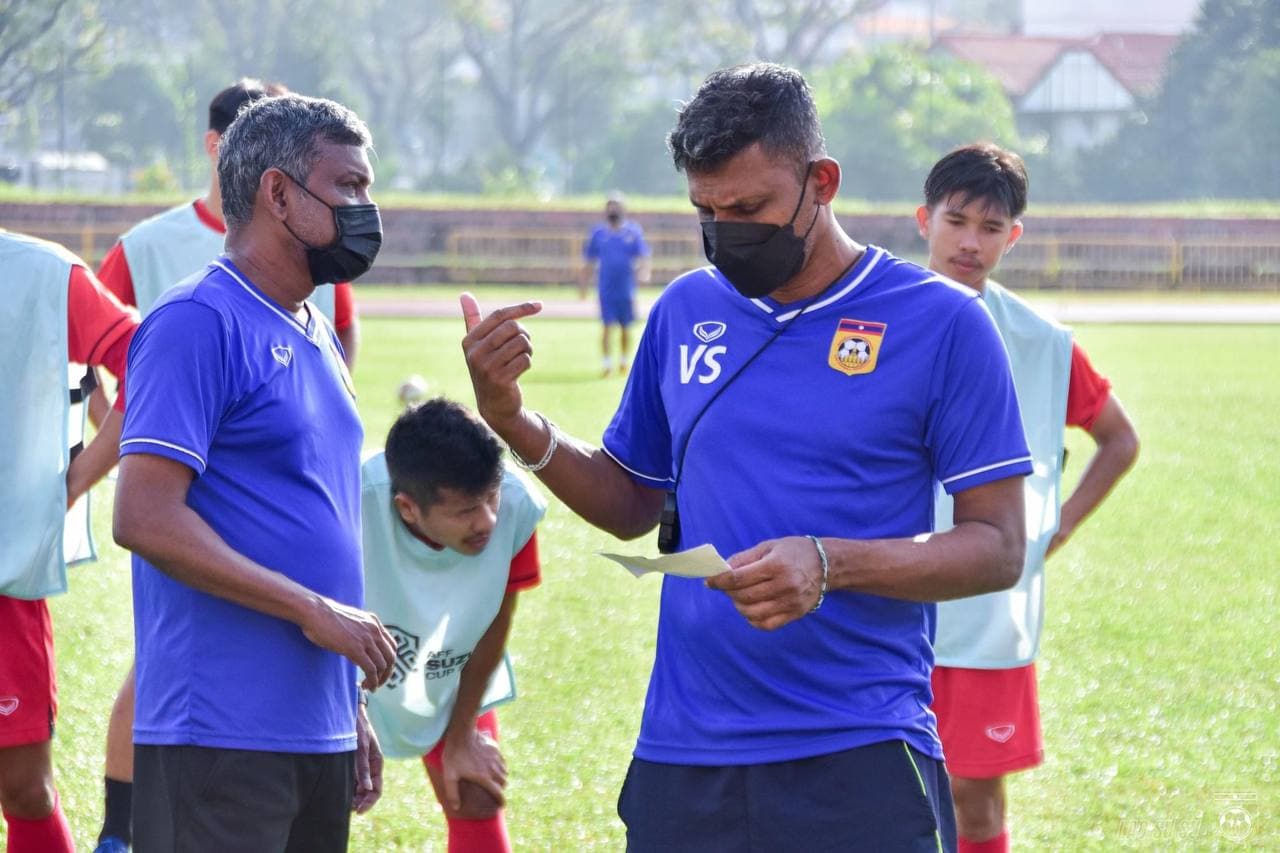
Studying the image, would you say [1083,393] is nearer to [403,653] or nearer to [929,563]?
[403,653]

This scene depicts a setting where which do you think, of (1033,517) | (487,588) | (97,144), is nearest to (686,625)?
(487,588)

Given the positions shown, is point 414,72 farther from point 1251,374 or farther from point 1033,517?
point 1033,517

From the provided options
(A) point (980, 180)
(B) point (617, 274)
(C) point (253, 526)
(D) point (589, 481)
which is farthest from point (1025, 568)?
(B) point (617, 274)

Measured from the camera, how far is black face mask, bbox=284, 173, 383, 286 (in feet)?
11.5

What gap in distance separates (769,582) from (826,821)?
47 cm

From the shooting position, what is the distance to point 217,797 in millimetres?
3260

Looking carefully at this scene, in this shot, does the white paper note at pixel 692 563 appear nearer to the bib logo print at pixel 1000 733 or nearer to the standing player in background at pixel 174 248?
the bib logo print at pixel 1000 733

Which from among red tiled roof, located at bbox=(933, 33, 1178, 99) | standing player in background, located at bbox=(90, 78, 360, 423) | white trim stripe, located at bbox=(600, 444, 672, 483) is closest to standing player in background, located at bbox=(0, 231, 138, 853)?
standing player in background, located at bbox=(90, 78, 360, 423)

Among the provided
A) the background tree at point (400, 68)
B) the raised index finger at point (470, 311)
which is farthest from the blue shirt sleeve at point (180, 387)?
the background tree at point (400, 68)

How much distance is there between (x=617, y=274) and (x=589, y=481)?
17.4m

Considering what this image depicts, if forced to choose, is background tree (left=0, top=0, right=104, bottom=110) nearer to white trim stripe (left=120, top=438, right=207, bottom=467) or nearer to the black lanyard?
white trim stripe (left=120, top=438, right=207, bottom=467)

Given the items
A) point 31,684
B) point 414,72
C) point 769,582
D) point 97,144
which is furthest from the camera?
point 414,72

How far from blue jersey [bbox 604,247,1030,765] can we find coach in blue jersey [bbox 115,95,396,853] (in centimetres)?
70

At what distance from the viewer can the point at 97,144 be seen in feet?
188
